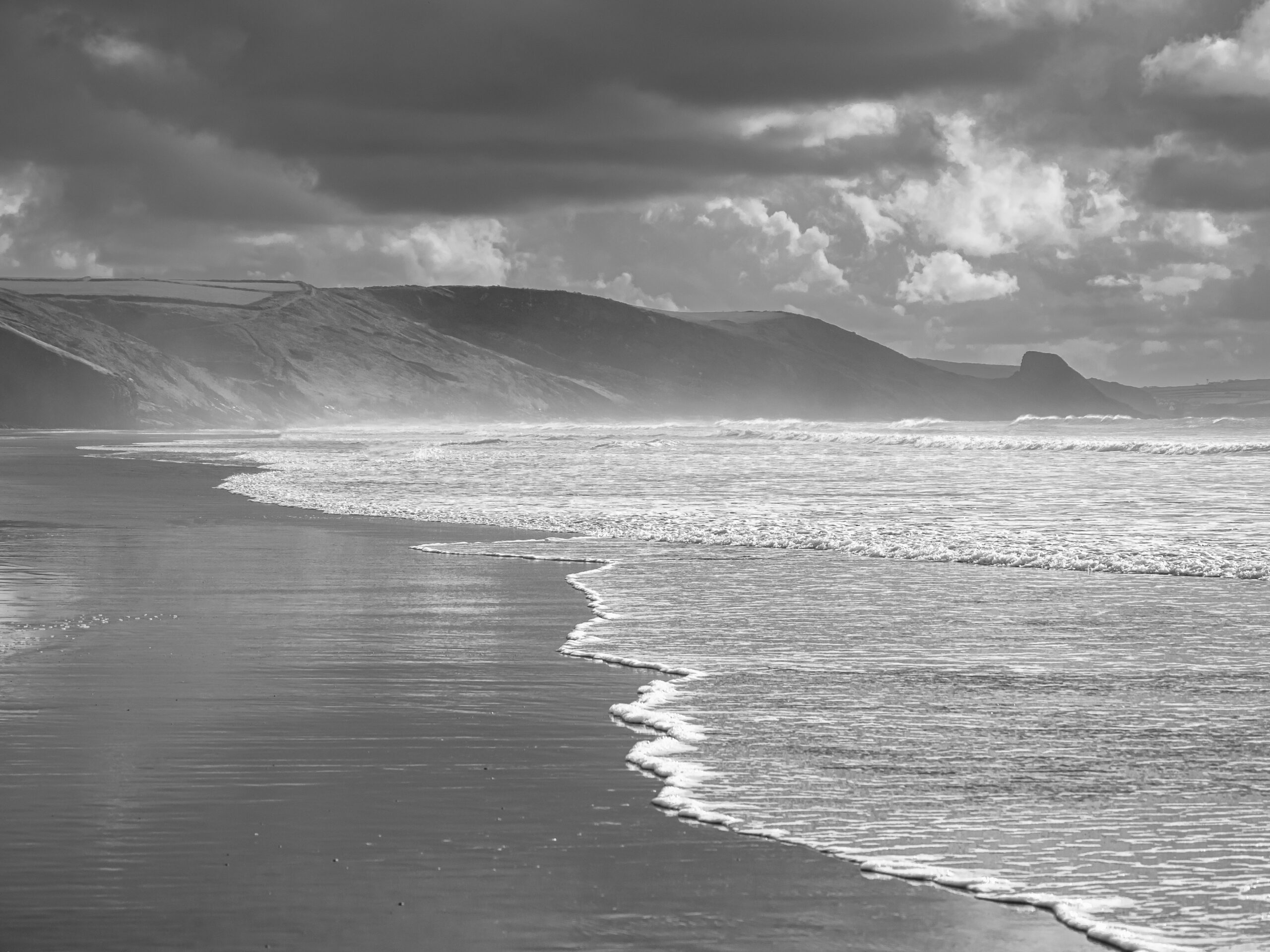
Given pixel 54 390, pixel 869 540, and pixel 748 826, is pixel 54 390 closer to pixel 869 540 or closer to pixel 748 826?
pixel 869 540

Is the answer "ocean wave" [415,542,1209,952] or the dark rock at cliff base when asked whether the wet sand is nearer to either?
"ocean wave" [415,542,1209,952]

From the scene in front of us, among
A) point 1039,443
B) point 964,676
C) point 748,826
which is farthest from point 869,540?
point 1039,443

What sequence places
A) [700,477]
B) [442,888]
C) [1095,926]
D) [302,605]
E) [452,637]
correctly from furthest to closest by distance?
[700,477]
[302,605]
[452,637]
[442,888]
[1095,926]

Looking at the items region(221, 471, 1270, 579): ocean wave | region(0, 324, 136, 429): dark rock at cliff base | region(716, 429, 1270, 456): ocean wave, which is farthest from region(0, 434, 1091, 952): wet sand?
region(0, 324, 136, 429): dark rock at cliff base

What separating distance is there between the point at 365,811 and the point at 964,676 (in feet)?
15.7

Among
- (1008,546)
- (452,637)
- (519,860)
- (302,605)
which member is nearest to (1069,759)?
(519,860)

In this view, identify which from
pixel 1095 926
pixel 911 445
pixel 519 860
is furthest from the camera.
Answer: pixel 911 445

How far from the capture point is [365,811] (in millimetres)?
6352

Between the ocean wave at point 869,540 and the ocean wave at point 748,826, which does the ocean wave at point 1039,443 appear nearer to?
the ocean wave at point 869,540

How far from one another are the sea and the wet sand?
0.39 m

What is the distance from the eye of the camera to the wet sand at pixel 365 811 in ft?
16.2

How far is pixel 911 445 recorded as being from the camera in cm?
6838

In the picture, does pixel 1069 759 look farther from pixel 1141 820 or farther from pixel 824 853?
pixel 824 853

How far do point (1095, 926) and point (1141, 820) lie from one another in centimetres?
139
